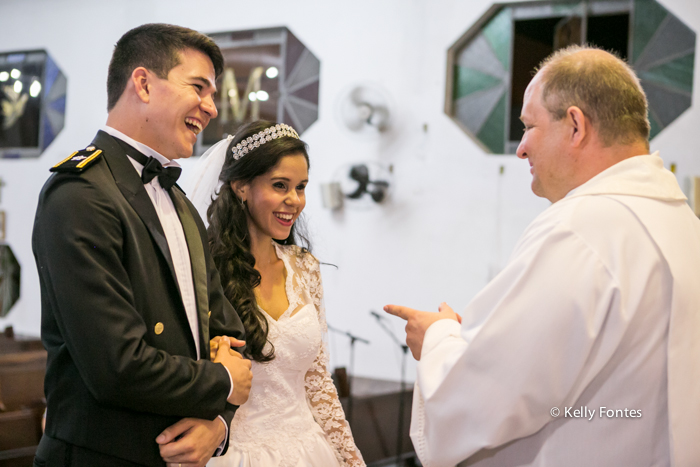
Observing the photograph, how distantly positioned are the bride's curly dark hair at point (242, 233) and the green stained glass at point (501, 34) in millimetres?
4547

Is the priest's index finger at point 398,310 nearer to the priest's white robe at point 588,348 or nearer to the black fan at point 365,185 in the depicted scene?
the priest's white robe at point 588,348

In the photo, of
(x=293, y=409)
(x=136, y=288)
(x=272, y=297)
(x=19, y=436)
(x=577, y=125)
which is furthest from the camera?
(x=19, y=436)

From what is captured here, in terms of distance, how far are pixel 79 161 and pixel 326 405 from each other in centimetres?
136

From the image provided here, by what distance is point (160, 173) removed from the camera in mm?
1730

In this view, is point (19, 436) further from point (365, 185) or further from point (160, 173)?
point (365, 185)

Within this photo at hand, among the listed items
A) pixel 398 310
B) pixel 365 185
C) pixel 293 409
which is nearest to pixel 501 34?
pixel 365 185

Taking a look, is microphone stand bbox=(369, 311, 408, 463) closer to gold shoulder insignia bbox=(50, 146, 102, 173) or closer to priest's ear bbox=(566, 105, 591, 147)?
priest's ear bbox=(566, 105, 591, 147)

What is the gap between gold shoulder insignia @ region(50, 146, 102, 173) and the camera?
1488 millimetres

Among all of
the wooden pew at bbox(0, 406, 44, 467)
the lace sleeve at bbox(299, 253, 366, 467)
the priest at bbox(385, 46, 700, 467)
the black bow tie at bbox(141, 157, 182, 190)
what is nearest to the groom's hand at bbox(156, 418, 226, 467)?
the priest at bbox(385, 46, 700, 467)

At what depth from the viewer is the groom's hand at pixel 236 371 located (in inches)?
64.3

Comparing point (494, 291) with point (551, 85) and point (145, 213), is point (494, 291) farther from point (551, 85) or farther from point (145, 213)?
point (145, 213)

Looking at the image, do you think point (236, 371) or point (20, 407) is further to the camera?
point (20, 407)

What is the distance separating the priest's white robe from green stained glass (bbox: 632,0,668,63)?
5.30m

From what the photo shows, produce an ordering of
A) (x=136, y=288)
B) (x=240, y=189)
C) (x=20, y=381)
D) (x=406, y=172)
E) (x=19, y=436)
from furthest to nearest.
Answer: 1. (x=406, y=172)
2. (x=20, y=381)
3. (x=19, y=436)
4. (x=240, y=189)
5. (x=136, y=288)
